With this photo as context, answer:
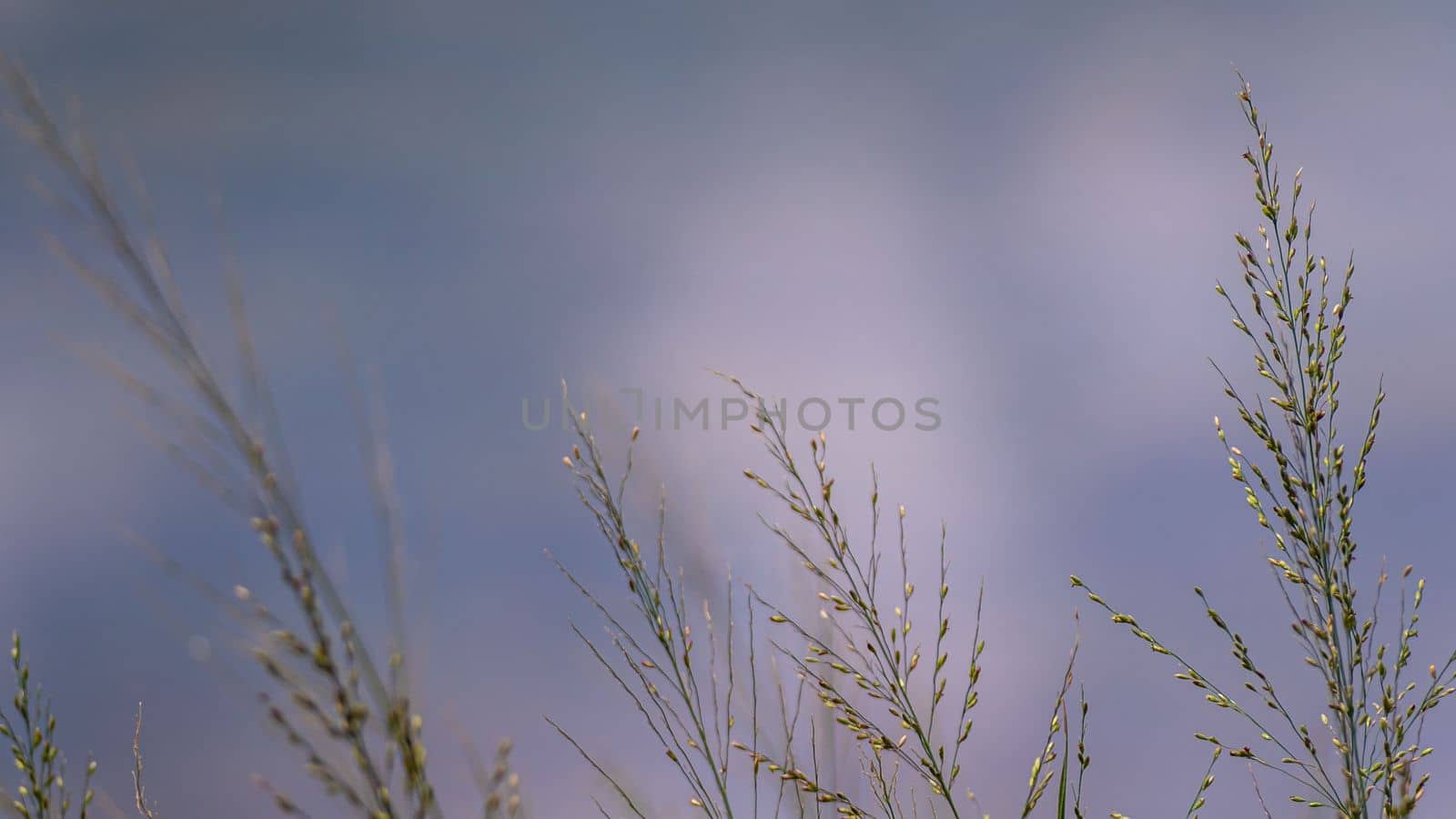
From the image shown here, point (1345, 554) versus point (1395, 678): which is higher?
point (1345, 554)

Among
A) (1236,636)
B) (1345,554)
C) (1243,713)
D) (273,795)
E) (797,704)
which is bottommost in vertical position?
(273,795)

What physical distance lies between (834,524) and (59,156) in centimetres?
133

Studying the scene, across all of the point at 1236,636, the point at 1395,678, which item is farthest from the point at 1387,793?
the point at 1236,636

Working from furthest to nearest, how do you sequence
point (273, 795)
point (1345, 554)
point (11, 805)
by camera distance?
1. point (1345, 554)
2. point (11, 805)
3. point (273, 795)

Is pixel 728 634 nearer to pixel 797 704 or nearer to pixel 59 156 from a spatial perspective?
pixel 797 704

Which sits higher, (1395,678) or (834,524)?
(1395,678)

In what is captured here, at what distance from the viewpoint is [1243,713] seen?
1.82 meters

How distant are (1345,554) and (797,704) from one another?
1.03 metres

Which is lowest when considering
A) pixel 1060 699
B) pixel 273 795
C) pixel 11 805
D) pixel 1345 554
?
pixel 11 805

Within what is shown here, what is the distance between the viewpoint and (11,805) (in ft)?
4.59

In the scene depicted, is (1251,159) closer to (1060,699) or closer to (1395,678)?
(1395,678)

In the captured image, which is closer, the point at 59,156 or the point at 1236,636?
the point at 59,156

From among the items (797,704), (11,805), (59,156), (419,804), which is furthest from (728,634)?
(59,156)

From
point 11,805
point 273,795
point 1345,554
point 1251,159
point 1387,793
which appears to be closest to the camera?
point 273,795
